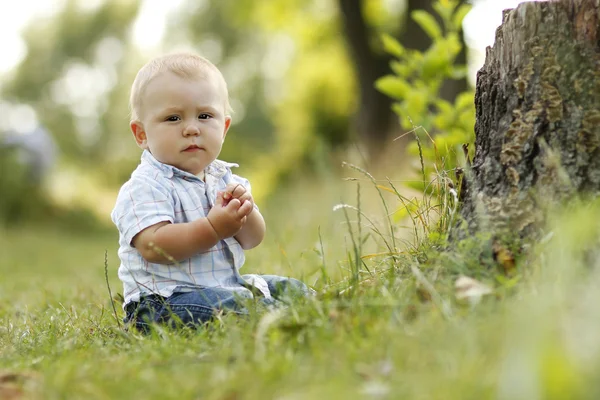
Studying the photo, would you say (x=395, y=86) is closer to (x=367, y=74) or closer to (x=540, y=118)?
(x=540, y=118)

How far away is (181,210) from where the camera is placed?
2.49 metres

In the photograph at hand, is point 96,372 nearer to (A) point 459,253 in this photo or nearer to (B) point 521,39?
(A) point 459,253

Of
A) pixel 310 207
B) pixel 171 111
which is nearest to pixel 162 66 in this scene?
pixel 171 111

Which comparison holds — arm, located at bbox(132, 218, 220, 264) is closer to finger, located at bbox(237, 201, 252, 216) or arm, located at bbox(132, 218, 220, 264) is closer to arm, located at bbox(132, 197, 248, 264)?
arm, located at bbox(132, 197, 248, 264)

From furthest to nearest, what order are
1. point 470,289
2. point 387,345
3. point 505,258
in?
point 505,258 < point 470,289 < point 387,345

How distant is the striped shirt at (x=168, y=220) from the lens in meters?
2.39

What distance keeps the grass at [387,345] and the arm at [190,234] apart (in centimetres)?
29

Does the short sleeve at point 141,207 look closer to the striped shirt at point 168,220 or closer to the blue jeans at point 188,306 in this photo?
the striped shirt at point 168,220

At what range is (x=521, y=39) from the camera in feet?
7.12

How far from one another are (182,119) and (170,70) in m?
0.17

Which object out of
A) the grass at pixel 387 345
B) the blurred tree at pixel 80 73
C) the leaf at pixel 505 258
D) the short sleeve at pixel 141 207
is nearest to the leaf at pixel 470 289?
the grass at pixel 387 345

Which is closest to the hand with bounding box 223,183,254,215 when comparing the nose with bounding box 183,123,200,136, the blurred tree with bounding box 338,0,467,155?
the nose with bounding box 183,123,200,136

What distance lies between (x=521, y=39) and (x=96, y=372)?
153 centimetres

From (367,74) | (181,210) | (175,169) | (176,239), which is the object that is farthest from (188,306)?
(367,74)
